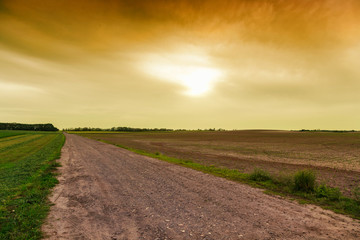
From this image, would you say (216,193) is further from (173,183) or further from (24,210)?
(24,210)

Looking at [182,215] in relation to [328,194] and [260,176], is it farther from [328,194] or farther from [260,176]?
[260,176]

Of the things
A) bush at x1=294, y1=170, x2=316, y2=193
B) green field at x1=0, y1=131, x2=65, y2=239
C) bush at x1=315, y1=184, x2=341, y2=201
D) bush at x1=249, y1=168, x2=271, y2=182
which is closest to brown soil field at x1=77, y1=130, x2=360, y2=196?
bush at x1=315, y1=184, x2=341, y2=201

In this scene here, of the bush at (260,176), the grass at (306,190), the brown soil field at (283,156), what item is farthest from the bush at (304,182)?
the bush at (260,176)

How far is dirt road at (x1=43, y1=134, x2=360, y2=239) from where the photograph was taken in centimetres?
608

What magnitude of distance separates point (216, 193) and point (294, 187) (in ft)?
15.7

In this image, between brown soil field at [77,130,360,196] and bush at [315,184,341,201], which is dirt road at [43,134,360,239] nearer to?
bush at [315,184,341,201]

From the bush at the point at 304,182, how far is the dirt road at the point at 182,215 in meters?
2.28

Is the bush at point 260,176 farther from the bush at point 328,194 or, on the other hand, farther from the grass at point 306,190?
the bush at point 328,194

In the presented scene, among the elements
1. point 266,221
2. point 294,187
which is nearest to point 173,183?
point 266,221

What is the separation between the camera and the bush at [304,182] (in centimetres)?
1093

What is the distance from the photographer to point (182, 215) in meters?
7.36

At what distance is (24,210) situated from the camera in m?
7.61

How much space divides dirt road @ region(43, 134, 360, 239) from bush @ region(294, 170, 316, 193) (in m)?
2.28

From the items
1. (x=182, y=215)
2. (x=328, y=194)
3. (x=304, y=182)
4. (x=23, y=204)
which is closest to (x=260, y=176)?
(x=304, y=182)
